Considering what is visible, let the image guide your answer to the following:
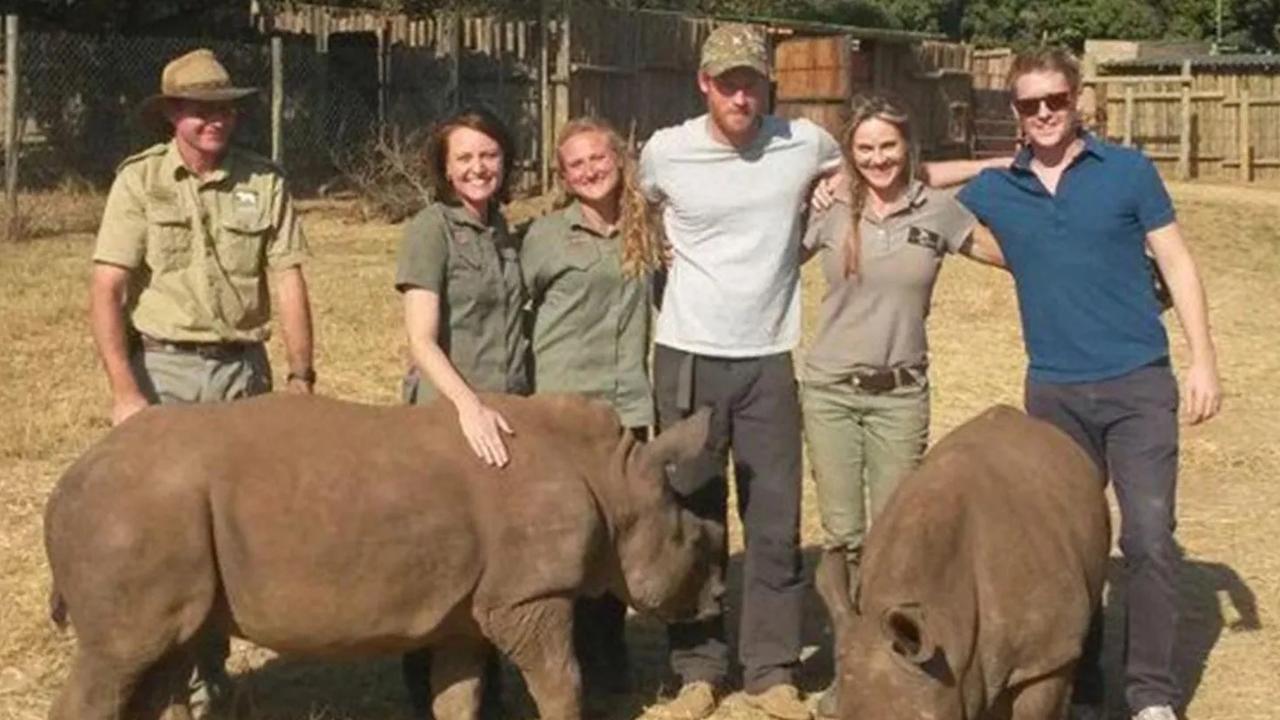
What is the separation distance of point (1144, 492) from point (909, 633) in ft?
5.98

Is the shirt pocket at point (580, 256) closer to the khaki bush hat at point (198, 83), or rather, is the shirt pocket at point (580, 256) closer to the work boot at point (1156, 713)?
the khaki bush hat at point (198, 83)

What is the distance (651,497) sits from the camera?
6387 mm

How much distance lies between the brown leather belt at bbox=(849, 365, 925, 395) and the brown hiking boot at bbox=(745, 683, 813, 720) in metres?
1.04

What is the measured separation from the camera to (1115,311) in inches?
259

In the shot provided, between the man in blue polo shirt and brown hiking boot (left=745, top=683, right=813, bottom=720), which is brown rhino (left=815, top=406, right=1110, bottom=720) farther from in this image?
brown hiking boot (left=745, top=683, right=813, bottom=720)

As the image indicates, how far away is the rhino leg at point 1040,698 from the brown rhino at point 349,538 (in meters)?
1.34

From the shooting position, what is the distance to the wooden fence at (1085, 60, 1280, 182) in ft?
120

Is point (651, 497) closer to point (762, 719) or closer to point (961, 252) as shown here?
point (762, 719)

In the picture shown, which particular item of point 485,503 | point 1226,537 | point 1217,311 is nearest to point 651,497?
point 485,503

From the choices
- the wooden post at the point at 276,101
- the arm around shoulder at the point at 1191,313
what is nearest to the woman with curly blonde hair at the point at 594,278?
the arm around shoulder at the point at 1191,313

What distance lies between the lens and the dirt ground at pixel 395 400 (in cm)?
727

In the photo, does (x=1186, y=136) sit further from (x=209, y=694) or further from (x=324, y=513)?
(x=324, y=513)

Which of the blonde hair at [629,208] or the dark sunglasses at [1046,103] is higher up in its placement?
the dark sunglasses at [1046,103]

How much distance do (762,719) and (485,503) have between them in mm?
1412
